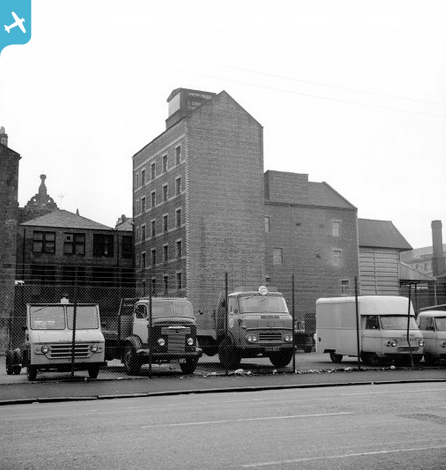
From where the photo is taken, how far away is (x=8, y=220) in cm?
4934

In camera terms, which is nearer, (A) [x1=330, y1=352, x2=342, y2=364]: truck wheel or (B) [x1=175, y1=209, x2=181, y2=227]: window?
(A) [x1=330, y1=352, x2=342, y2=364]: truck wheel

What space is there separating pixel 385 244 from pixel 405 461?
66049 millimetres

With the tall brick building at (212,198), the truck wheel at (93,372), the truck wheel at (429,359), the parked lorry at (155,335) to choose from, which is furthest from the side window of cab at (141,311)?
the tall brick building at (212,198)

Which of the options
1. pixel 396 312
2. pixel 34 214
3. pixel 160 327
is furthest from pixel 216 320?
pixel 34 214

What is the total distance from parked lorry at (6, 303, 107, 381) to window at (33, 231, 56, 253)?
4782 cm

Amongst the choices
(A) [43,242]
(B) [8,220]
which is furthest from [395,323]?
(A) [43,242]

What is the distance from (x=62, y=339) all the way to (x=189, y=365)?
176 inches

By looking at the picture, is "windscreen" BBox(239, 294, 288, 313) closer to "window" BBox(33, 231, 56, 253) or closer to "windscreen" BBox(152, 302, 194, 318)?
"windscreen" BBox(152, 302, 194, 318)

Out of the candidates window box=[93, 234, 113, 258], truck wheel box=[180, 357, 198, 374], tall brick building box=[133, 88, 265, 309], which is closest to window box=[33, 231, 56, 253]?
window box=[93, 234, 113, 258]

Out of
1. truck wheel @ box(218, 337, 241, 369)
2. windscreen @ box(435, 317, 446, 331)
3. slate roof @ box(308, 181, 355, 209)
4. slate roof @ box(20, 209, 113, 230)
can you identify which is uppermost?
slate roof @ box(308, 181, 355, 209)

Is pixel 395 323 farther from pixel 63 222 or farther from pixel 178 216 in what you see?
pixel 63 222

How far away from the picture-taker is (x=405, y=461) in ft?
25.4

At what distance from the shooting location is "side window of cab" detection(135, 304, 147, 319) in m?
22.0

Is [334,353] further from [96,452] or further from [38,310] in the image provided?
[96,452]
